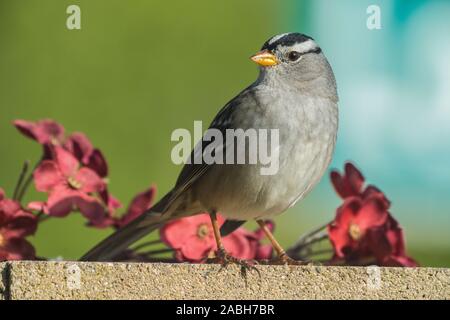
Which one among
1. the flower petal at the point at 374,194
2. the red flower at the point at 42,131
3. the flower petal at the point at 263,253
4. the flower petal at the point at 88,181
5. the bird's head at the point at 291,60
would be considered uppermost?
the bird's head at the point at 291,60

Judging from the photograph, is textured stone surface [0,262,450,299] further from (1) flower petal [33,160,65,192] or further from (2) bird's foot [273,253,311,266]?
(1) flower petal [33,160,65,192]

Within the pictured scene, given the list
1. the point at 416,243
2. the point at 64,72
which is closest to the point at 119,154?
the point at 64,72

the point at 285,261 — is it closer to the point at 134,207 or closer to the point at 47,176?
the point at 134,207

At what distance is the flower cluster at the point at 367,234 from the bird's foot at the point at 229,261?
0.28 metres

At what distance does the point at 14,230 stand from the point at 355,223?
835mm

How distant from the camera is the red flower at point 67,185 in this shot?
229 centimetres

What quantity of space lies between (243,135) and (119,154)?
2074mm

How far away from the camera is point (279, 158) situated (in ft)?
7.86

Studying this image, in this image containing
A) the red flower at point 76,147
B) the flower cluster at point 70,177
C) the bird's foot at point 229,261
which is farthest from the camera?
the red flower at point 76,147

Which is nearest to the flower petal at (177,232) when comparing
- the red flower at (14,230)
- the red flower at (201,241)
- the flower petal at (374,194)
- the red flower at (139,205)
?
the red flower at (201,241)

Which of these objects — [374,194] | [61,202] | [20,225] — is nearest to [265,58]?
[374,194]

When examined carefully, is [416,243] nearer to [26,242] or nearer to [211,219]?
[211,219]

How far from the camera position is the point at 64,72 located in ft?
15.4

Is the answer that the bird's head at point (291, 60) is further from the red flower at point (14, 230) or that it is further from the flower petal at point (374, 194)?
the red flower at point (14, 230)
